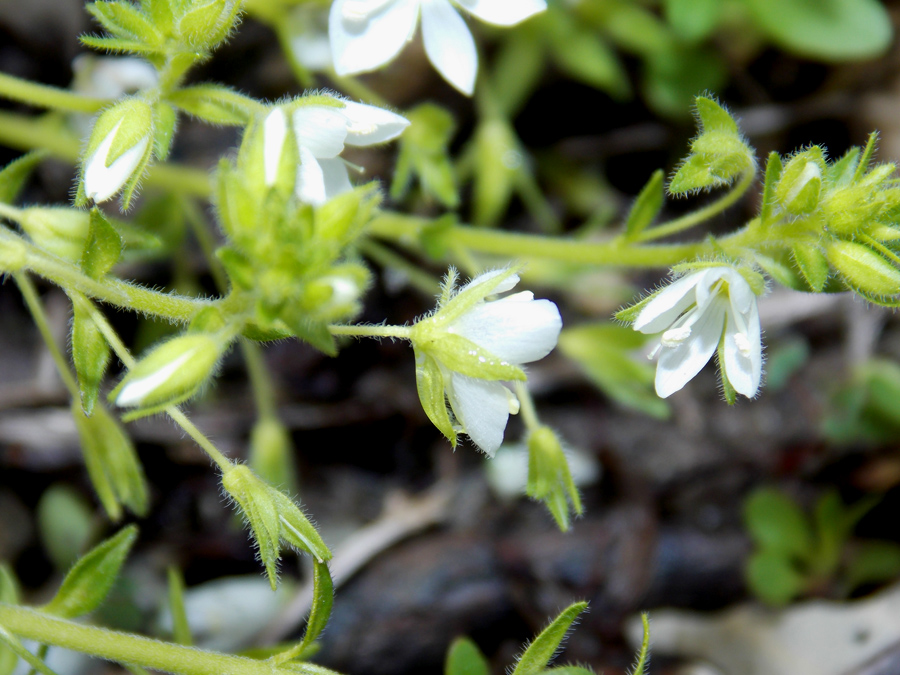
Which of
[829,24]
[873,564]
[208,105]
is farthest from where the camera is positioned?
[873,564]

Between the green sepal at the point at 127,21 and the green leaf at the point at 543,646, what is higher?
the green sepal at the point at 127,21

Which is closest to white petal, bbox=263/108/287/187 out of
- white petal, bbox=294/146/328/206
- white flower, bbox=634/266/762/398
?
white petal, bbox=294/146/328/206

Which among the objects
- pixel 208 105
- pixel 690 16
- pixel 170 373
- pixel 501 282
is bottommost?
pixel 170 373

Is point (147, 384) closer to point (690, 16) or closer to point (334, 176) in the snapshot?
point (334, 176)

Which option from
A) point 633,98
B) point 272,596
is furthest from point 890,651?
point 633,98

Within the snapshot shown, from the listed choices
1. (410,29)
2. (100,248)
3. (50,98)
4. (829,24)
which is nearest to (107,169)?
(100,248)

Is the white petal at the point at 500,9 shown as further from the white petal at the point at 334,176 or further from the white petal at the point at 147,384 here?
the white petal at the point at 147,384

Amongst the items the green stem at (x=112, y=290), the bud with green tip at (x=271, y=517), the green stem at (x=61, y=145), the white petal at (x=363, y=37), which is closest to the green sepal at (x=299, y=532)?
the bud with green tip at (x=271, y=517)

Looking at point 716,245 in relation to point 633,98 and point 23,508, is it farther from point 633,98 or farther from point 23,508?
point 23,508
